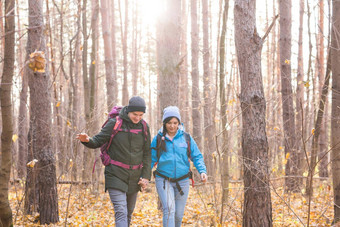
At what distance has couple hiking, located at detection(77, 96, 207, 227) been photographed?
13.7 feet

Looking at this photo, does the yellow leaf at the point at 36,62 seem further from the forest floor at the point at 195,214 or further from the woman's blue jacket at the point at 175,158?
the forest floor at the point at 195,214

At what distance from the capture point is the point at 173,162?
454 centimetres

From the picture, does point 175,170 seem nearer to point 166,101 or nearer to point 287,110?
point 166,101

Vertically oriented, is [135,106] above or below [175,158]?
above

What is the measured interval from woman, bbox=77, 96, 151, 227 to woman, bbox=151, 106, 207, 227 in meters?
0.19

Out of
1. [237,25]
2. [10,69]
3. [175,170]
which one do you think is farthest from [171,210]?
[237,25]

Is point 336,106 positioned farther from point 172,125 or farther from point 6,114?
point 6,114

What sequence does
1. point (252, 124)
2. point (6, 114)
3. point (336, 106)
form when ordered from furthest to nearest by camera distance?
point (336, 106)
point (252, 124)
point (6, 114)

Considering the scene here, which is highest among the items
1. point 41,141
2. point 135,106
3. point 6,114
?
point 135,106

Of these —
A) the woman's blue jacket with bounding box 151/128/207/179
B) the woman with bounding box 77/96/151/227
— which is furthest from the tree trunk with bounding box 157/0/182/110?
the woman with bounding box 77/96/151/227

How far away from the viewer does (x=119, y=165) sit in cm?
421

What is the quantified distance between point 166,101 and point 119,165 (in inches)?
115

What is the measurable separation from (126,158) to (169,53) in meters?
3.34

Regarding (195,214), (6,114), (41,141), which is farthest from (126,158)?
(195,214)
